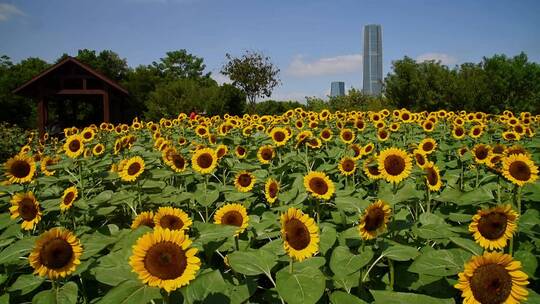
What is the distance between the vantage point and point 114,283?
1481 millimetres

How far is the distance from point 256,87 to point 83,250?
3735 cm

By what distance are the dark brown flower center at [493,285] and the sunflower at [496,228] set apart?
0.36 m

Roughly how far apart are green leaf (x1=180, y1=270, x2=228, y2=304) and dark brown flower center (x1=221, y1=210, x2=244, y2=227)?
0.74 meters

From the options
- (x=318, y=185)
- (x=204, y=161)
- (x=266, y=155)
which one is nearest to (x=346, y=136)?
(x=266, y=155)

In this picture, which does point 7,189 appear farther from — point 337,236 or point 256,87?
point 256,87

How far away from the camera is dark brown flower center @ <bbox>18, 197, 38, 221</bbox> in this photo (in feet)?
7.73

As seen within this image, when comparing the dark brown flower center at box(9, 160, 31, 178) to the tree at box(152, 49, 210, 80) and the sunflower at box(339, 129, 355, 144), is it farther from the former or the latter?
the tree at box(152, 49, 210, 80)

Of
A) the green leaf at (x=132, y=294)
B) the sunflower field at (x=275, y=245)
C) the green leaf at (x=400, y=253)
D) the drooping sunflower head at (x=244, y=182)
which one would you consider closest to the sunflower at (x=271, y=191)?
the sunflower field at (x=275, y=245)

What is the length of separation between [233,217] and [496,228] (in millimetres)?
1313

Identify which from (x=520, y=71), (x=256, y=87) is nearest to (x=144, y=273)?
(x=520, y=71)

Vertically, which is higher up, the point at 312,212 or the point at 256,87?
the point at 256,87

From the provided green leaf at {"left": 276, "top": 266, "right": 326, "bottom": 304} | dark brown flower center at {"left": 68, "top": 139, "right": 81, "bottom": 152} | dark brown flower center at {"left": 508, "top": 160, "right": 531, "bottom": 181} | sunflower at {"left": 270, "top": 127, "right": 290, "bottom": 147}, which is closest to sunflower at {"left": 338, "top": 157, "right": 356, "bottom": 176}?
sunflower at {"left": 270, "top": 127, "right": 290, "bottom": 147}

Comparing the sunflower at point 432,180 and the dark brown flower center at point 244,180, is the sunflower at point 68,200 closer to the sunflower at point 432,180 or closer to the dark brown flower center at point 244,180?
the dark brown flower center at point 244,180

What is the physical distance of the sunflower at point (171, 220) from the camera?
195 cm
